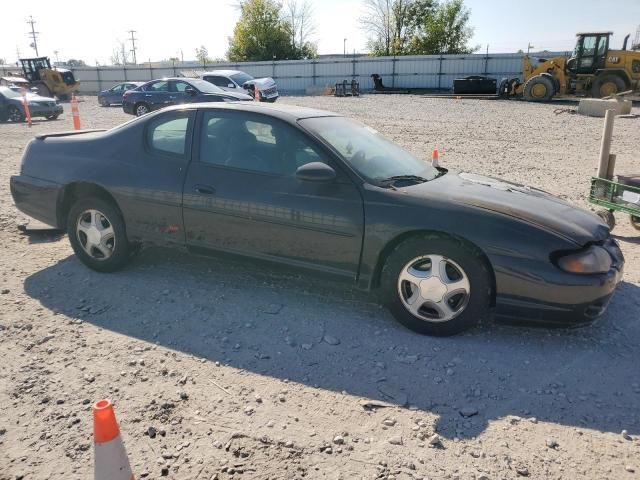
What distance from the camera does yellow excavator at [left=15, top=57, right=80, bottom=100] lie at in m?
31.4

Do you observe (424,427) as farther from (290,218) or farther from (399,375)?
(290,218)

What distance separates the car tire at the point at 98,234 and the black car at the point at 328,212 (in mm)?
12

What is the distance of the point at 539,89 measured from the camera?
24.9 metres

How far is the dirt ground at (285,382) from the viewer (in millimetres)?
2457

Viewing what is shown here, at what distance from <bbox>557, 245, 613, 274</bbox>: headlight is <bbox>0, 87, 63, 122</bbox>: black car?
20.5 meters

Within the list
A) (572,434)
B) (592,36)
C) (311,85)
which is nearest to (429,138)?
(572,434)

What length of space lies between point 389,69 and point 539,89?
14.5 metres

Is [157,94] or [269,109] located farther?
[157,94]

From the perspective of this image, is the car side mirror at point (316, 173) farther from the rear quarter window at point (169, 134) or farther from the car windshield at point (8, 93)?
the car windshield at point (8, 93)

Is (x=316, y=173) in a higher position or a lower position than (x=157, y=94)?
lower

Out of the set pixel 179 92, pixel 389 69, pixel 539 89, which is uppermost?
pixel 389 69

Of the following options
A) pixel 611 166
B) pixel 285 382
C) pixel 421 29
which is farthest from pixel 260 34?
pixel 285 382

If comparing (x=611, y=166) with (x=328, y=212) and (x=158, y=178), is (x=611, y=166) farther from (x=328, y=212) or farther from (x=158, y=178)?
(x=158, y=178)

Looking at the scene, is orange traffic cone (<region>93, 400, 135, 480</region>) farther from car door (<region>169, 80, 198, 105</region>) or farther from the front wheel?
the front wheel
